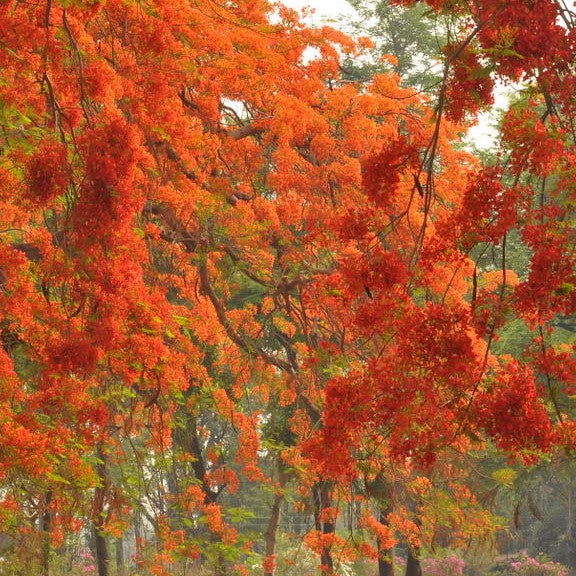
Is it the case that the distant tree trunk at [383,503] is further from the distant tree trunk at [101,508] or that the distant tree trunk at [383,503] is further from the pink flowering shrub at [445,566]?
the pink flowering shrub at [445,566]

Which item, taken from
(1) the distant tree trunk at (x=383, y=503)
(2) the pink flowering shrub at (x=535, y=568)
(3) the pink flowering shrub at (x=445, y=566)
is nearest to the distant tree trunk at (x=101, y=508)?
(1) the distant tree trunk at (x=383, y=503)

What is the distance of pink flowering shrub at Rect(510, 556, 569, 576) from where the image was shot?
80.2 ft

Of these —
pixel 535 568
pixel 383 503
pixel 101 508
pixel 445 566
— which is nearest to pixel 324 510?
pixel 383 503

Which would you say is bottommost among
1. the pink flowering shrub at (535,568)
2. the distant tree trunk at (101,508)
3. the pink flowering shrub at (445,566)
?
the pink flowering shrub at (535,568)

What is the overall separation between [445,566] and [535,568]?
297cm

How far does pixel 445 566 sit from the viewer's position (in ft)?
76.0

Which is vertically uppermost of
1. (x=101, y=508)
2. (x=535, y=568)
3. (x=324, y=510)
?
(x=324, y=510)

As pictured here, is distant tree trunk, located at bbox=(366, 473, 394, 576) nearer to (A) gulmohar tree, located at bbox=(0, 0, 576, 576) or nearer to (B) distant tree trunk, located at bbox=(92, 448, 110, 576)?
(A) gulmohar tree, located at bbox=(0, 0, 576, 576)

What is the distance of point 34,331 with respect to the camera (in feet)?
22.0

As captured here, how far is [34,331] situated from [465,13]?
12.5 ft

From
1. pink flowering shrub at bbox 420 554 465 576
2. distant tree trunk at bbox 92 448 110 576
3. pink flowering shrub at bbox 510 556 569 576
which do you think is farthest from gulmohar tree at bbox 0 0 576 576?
pink flowering shrub at bbox 510 556 569 576

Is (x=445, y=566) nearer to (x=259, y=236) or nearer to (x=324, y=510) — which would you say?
(x=324, y=510)

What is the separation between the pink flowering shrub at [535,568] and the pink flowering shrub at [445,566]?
56.6 inches

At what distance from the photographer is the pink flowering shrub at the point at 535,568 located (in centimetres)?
2445
